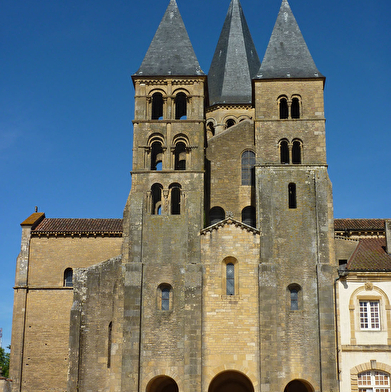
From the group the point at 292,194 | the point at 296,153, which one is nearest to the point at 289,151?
the point at 296,153

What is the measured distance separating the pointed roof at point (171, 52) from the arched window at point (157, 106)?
1.20 meters

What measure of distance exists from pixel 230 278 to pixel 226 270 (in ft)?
1.44

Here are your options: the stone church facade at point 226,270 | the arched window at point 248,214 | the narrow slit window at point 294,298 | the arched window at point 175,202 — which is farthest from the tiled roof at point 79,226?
the narrow slit window at point 294,298

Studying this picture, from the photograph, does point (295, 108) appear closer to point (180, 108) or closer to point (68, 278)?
point (180, 108)

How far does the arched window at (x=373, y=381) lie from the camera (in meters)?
30.3

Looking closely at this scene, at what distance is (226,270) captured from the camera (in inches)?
1284

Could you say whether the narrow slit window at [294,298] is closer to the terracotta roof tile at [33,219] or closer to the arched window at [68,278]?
the arched window at [68,278]

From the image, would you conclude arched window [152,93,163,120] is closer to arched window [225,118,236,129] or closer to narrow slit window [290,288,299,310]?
arched window [225,118,236,129]

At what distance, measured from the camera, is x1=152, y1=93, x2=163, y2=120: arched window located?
36475mm

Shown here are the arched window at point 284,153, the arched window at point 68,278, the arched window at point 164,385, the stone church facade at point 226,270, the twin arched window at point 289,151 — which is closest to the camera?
the stone church facade at point 226,270

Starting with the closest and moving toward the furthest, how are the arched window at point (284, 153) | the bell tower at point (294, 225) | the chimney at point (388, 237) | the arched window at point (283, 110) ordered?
1. the bell tower at point (294, 225)
2. the chimney at point (388, 237)
3. the arched window at point (284, 153)
4. the arched window at point (283, 110)

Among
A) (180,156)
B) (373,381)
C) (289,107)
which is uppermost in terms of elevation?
(289,107)

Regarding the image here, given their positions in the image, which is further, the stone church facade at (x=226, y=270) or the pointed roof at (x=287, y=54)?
the pointed roof at (x=287, y=54)

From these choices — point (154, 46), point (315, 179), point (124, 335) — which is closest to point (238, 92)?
point (154, 46)
